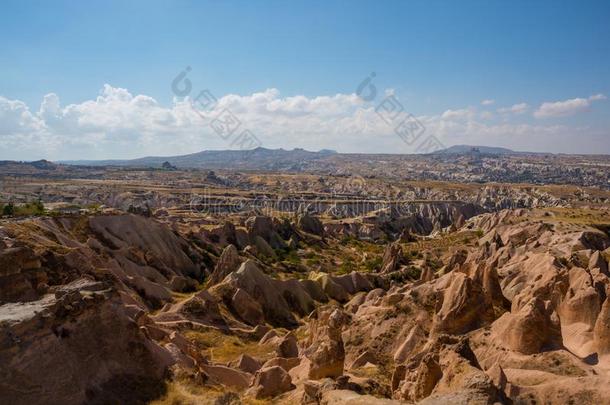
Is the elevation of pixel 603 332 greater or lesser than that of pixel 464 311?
greater

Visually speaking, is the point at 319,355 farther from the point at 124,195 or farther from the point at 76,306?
the point at 124,195

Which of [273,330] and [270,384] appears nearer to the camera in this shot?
[270,384]

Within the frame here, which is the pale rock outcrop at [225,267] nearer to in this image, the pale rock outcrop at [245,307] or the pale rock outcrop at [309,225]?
the pale rock outcrop at [245,307]

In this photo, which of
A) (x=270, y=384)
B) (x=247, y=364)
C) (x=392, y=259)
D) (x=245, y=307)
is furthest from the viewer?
(x=392, y=259)

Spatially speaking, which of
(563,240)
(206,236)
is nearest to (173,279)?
(206,236)

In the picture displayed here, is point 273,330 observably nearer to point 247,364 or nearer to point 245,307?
point 245,307

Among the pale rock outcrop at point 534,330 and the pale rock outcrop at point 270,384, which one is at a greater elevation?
the pale rock outcrop at point 534,330

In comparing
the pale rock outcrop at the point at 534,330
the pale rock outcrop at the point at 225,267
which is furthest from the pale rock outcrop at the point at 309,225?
the pale rock outcrop at the point at 534,330

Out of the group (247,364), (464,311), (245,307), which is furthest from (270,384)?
(245,307)

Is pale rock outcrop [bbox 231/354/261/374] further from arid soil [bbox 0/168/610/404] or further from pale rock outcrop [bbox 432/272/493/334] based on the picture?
pale rock outcrop [bbox 432/272/493/334]

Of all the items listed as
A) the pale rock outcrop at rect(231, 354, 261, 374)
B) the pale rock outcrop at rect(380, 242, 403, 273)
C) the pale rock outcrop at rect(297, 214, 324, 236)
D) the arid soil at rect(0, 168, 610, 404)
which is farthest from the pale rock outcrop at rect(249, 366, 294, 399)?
the pale rock outcrop at rect(297, 214, 324, 236)

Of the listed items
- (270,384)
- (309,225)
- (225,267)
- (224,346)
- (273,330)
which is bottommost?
(273,330)
